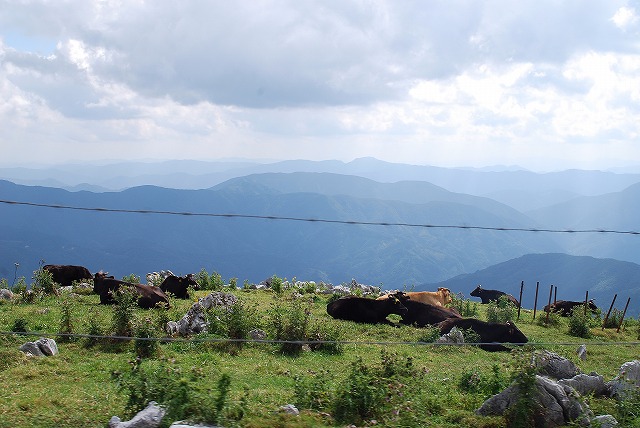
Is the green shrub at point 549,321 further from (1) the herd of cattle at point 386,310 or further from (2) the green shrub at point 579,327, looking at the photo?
(2) the green shrub at point 579,327

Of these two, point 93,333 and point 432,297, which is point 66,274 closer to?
point 93,333

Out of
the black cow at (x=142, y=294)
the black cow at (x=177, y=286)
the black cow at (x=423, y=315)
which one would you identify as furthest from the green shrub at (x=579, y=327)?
the black cow at (x=177, y=286)

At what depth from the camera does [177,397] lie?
8.57 meters

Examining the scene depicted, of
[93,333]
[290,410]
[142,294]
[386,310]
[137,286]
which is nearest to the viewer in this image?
[290,410]

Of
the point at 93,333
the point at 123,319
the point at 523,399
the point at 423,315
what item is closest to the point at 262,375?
the point at 123,319

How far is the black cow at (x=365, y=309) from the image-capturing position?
21.5 metres

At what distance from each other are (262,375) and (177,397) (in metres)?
3.94

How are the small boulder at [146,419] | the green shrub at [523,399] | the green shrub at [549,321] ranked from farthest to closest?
the green shrub at [549,321], the green shrub at [523,399], the small boulder at [146,419]

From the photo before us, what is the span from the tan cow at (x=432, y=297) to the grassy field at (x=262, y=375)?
25.5 ft

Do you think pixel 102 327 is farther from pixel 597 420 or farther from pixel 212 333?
pixel 597 420

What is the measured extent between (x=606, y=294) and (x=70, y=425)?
196208 millimetres

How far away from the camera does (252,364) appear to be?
13273 millimetres

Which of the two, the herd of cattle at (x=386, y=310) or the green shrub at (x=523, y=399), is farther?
the herd of cattle at (x=386, y=310)

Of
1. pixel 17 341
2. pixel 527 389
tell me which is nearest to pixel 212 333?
pixel 17 341
